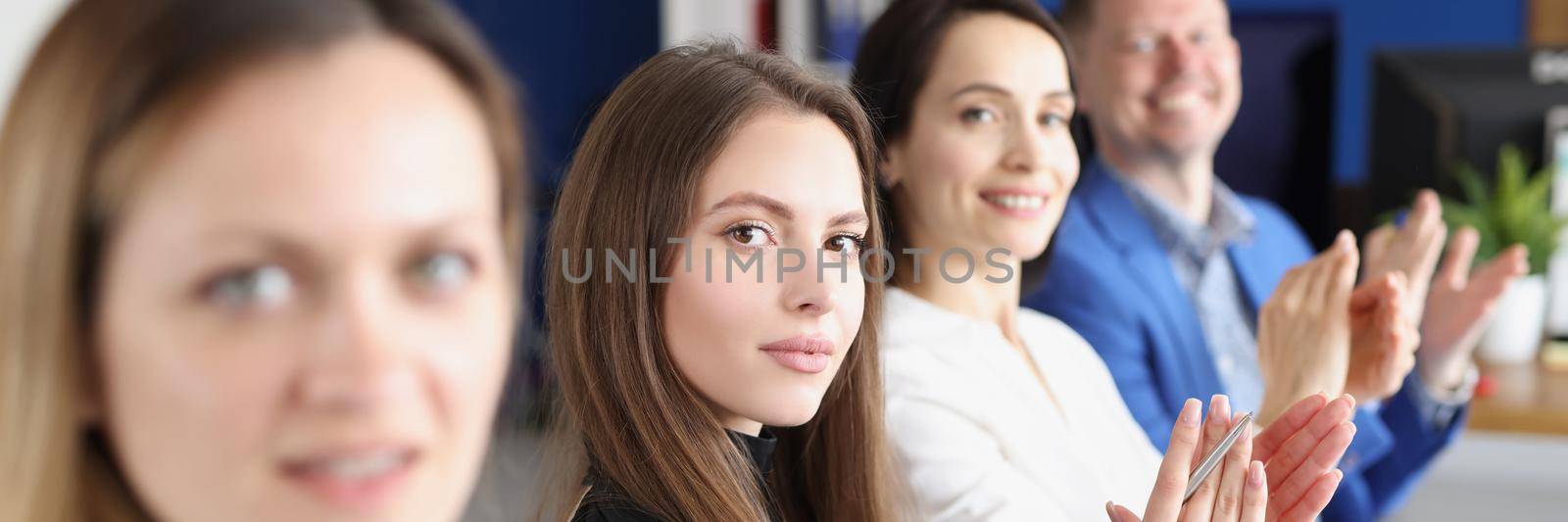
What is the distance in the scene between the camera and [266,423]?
1.27ft

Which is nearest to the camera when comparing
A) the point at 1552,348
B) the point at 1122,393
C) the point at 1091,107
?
the point at 1122,393

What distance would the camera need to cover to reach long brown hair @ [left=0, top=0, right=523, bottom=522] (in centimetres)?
37

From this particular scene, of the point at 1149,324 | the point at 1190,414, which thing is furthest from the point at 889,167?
the point at 1149,324

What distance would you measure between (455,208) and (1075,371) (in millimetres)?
773

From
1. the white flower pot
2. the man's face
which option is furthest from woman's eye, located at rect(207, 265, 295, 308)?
the white flower pot

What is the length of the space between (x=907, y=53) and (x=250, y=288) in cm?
67

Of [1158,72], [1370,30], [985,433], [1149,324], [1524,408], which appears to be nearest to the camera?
[985,433]

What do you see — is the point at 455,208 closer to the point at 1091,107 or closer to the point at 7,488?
the point at 7,488

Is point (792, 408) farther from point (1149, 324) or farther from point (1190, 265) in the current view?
Result: point (1190, 265)

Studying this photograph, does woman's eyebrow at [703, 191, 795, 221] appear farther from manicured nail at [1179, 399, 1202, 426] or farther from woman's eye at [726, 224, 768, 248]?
manicured nail at [1179, 399, 1202, 426]

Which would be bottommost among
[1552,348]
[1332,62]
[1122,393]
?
[1552,348]

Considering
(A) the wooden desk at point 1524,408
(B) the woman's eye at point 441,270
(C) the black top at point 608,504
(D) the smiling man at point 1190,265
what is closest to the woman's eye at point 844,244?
(C) the black top at point 608,504

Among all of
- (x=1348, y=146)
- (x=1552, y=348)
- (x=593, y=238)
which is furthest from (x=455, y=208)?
(x=1348, y=146)

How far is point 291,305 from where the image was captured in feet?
1.27
